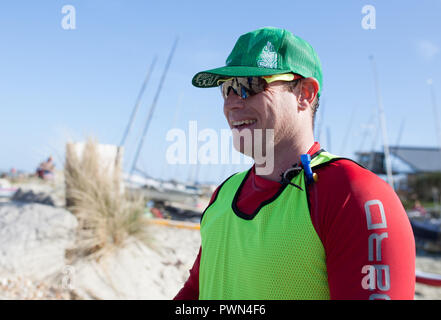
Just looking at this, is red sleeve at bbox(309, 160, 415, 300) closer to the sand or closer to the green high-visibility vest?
the green high-visibility vest

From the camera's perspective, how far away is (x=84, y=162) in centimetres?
590

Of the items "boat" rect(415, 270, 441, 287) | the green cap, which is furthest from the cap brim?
"boat" rect(415, 270, 441, 287)

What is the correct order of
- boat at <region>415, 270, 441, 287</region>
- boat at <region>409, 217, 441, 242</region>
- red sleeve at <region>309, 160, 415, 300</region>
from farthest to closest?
boat at <region>409, 217, 441, 242</region> → boat at <region>415, 270, 441, 287</region> → red sleeve at <region>309, 160, 415, 300</region>

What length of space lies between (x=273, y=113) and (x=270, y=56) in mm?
211

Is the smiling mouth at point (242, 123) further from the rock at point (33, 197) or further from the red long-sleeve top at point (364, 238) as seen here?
the rock at point (33, 197)

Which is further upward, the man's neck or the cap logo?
the cap logo

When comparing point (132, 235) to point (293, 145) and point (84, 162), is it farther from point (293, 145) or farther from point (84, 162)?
point (293, 145)

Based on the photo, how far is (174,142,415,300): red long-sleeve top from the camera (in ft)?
3.20

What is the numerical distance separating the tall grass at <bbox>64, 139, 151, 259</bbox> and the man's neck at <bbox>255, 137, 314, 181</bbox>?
4.05 metres

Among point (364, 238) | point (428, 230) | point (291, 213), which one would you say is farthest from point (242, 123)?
point (428, 230)

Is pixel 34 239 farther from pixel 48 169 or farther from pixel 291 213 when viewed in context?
pixel 291 213

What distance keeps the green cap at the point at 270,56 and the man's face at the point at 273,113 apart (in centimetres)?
7

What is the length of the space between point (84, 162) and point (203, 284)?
4.95 meters
